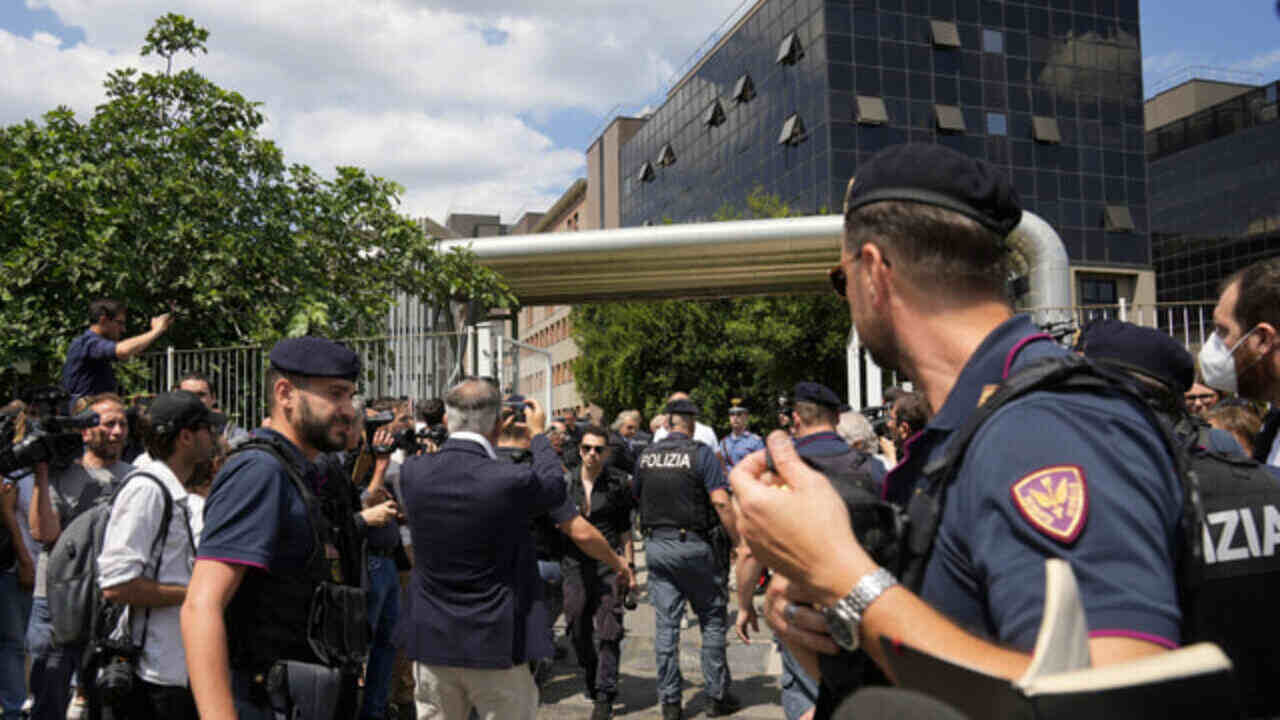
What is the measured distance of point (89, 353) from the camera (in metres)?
7.32

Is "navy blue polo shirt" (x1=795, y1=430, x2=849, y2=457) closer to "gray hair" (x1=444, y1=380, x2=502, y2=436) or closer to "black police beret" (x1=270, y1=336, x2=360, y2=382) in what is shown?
"gray hair" (x1=444, y1=380, x2=502, y2=436)

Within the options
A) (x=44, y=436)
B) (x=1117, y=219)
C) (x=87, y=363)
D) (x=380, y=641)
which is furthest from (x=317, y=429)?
(x=1117, y=219)

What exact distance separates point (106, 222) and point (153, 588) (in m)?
7.85

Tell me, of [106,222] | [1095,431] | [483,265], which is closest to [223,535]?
[1095,431]

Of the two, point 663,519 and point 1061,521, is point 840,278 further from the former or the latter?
point 663,519

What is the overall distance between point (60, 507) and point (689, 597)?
437cm

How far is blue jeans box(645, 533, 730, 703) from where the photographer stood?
707 cm

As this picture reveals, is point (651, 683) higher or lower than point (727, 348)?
lower

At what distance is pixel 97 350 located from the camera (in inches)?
287

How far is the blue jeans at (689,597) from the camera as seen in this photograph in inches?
279

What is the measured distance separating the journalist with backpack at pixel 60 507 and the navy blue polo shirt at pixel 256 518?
2.69 m

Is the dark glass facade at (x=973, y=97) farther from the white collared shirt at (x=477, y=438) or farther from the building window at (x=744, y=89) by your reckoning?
the white collared shirt at (x=477, y=438)

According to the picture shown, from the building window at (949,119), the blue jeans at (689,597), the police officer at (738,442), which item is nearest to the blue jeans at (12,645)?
the blue jeans at (689,597)

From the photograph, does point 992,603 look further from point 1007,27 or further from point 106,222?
point 1007,27
